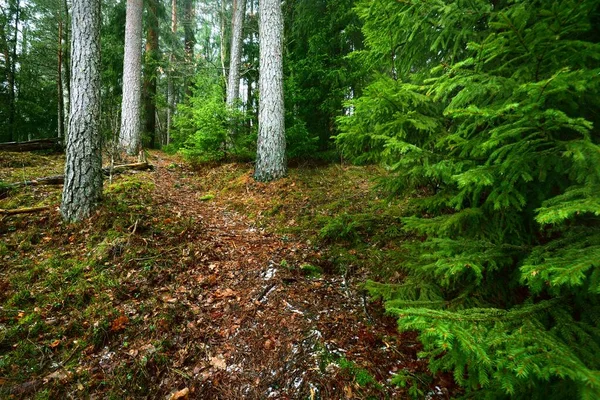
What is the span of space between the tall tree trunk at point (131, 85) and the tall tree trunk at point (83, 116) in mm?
6646

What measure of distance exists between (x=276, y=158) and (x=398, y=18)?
4.91 meters

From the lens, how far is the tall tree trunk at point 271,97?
763cm

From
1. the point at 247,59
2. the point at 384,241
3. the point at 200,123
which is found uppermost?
the point at 247,59

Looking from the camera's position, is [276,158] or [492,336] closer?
[492,336]

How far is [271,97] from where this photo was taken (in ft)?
25.4

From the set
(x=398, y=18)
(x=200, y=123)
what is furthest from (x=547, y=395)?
(x=200, y=123)

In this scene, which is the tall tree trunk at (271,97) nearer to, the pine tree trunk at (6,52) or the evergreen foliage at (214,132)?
the evergreen foliage at (214,132)

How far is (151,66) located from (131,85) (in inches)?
161

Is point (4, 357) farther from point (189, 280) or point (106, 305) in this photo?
point (189, 280)

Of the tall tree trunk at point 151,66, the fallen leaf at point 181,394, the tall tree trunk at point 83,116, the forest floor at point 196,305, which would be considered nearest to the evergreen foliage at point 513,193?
the forest floor at point 196,305

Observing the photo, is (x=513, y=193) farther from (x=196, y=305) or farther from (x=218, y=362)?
(x=196, y=305)

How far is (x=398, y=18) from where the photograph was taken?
3.44 metres

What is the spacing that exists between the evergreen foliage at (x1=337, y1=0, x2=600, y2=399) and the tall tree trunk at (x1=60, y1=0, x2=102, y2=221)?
4.69 meters

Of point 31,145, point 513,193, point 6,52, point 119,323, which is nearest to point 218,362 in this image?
point 119,323
